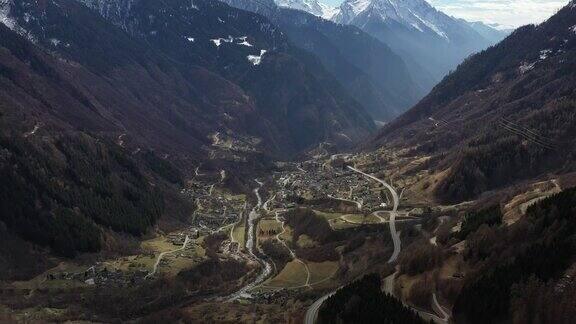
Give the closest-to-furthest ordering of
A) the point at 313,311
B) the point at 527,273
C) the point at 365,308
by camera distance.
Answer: the point at 527,273
the point at 365,308
the point at 313,311

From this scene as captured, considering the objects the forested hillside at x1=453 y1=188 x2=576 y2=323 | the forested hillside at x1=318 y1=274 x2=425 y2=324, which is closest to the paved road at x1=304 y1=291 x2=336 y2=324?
the forested hillside at x1=318 y1=274 x2=425 y2=324

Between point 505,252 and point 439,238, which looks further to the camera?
point 439,238

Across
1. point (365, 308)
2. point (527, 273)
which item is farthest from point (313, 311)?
point (527, 273)

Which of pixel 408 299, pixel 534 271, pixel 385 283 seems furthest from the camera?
pixel 385 283

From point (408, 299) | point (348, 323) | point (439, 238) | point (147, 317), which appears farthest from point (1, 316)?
point (439, 238)

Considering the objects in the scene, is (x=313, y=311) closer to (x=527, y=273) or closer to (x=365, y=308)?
(x=365, y=308)

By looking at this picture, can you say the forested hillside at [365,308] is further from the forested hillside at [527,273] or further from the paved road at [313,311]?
the forested hillside at [527,273]

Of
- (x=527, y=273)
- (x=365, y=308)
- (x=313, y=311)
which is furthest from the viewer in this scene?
(x=313, y=311)

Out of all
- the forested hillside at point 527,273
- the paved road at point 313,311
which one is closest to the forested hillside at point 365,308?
the paved road at point 313,311

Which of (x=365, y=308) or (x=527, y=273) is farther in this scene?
(x=365, y=308)

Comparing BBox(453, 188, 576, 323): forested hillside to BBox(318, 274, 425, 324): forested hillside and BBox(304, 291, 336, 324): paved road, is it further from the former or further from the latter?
BBox(304, 291, 336, 324): paved road

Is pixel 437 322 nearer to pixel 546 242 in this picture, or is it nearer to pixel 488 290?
pixel 488 290
